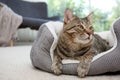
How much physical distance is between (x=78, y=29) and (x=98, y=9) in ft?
11.0

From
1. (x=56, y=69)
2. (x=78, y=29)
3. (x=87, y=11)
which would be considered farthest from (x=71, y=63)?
(x=87, y=11)

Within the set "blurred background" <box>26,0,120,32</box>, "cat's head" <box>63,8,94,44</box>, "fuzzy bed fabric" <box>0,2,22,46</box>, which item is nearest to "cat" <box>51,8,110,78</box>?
"cat's head" <box>63,8,94,44</box>

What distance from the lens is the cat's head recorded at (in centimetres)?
133

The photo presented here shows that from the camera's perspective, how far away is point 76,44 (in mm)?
1406

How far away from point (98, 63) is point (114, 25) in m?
0.27

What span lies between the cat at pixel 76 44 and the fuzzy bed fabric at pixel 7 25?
1879 mm

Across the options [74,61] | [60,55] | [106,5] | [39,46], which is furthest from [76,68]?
[106,5]

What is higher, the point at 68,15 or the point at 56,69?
the point at 68,15

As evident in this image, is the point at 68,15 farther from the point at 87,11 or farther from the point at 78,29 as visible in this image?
the point at 87,11

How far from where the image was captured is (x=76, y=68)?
4.31 ft

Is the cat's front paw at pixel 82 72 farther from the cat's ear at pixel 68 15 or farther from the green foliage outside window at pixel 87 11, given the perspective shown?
the green foliage outside window at pixel 87 11

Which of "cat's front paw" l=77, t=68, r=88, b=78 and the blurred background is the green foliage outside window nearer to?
the blurred background

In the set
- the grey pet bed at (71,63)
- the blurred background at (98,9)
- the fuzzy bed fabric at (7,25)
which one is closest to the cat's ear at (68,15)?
the grey pet bed at (71,63)

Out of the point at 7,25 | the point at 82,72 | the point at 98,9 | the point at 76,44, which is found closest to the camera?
the point at 82,72
